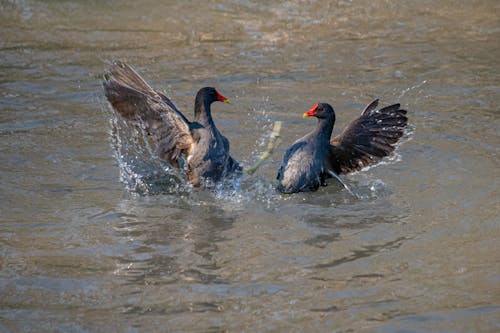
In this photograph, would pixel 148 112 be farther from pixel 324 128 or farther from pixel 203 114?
pixel 324 128

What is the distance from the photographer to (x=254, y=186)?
6613 millimetres

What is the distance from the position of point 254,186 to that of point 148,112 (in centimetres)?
104

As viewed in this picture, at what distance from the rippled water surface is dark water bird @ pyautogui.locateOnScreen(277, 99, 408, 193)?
166 millimetres

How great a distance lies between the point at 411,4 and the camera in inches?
456

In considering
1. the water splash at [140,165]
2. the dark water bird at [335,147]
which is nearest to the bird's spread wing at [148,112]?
the water splash at [140,165]

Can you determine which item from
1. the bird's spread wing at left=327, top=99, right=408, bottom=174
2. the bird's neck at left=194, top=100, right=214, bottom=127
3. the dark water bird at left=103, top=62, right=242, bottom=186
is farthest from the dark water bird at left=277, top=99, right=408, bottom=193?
the bird's neck at left=194, top=100, right=214, bottom=127

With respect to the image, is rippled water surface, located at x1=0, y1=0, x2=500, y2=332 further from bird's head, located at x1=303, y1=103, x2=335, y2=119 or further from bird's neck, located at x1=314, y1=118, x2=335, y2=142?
bird's head, located at x1=303, y1=103, x2=335, y2=119

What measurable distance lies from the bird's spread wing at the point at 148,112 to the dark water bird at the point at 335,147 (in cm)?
88

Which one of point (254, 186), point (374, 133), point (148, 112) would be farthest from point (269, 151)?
point (148, 112)

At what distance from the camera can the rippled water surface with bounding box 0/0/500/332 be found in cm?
455

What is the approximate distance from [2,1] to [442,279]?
28.8 feet

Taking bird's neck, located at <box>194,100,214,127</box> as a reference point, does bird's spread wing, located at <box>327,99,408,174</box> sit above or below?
below

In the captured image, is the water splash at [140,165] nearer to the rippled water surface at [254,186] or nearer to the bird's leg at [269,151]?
the rippled water surface at [254,186]

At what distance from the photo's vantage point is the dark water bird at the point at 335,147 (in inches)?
255
